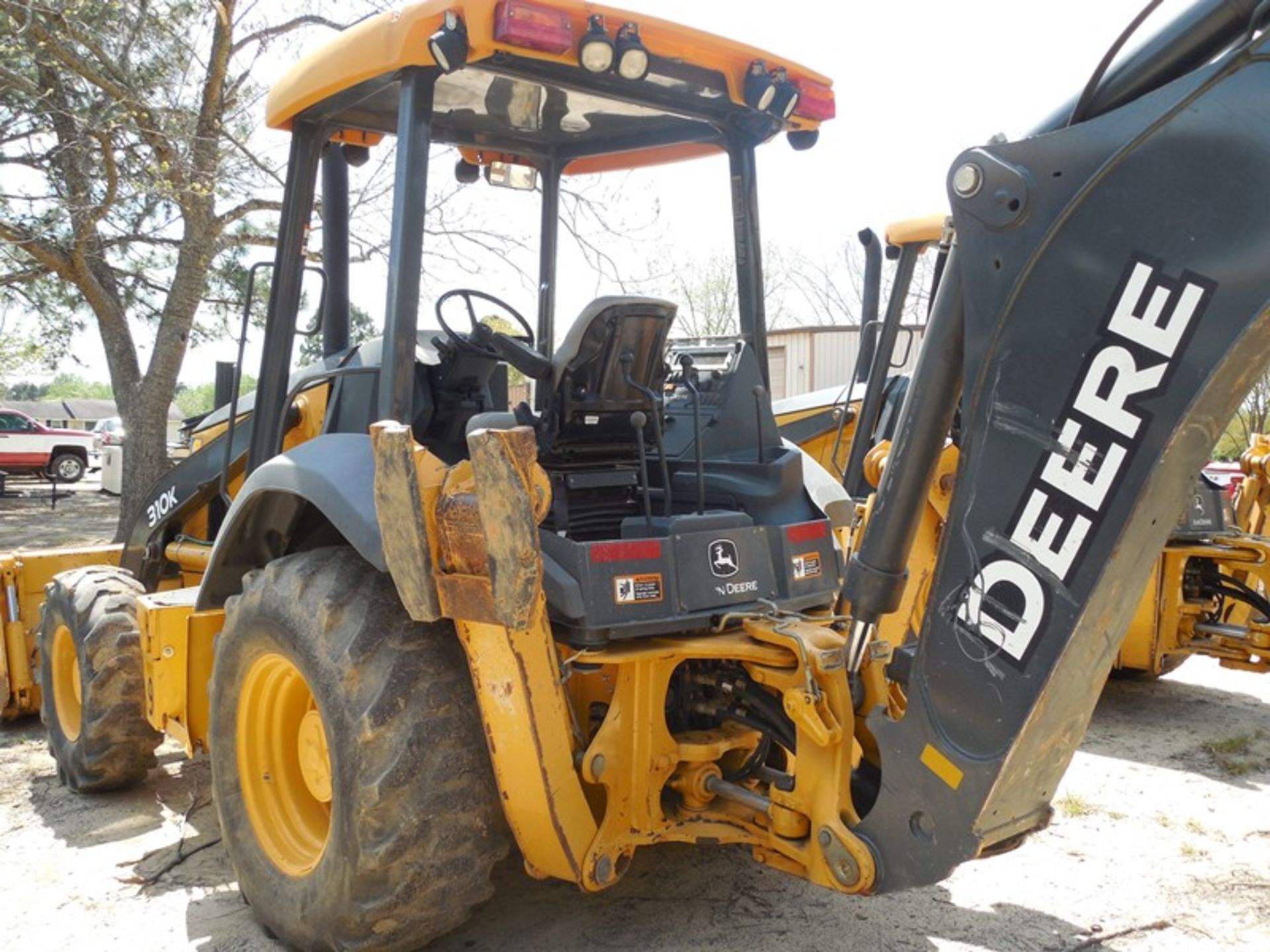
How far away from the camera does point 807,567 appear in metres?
3.17

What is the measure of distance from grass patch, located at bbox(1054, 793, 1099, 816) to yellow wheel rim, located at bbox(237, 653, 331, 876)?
2851mm

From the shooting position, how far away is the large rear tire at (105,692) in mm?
4371

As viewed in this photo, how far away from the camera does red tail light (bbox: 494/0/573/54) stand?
8.72ft

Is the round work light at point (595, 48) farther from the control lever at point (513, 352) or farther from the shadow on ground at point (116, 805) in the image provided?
the shadow on ground at point (116, 805)

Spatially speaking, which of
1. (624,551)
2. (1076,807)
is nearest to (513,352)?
(624,551)

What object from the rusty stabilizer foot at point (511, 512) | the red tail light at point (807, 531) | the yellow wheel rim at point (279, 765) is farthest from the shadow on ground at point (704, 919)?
the rusty stabilizer foot at point (511, 512)

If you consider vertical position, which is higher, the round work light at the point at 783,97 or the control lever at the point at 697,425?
the round work light at the point at 783,97

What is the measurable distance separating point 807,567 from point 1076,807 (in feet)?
6.77

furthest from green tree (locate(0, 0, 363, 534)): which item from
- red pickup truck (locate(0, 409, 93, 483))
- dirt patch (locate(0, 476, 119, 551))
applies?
red pickup truck (locate(0, 409, 93, 483))

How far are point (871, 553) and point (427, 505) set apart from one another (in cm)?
101

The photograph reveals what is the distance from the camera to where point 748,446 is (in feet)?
11.6

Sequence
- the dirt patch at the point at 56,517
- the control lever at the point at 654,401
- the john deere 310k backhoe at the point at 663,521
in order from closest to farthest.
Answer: the john deere 310k backhoe at the point at 663,521, the control lever at the point at 654,401, the dirt patch at the point at 56,517

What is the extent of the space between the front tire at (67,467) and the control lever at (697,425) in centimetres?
2711

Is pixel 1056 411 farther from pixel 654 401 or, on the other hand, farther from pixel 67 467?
pixel 67 467
